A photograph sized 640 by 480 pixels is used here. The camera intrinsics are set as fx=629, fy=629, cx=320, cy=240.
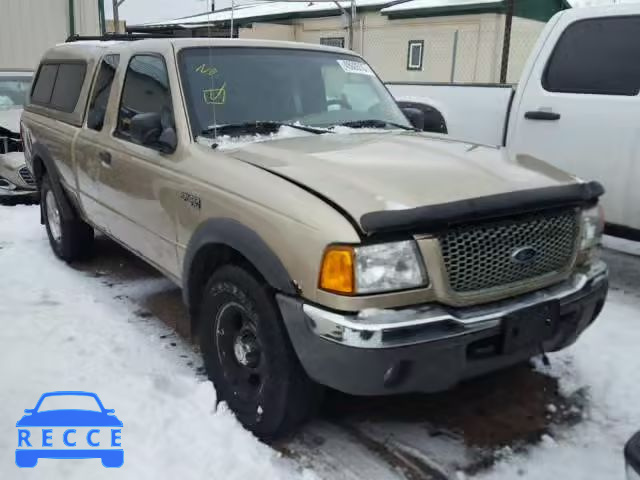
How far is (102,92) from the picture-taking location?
4.58m

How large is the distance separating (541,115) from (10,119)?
6.83 meters

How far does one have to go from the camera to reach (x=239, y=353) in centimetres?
297

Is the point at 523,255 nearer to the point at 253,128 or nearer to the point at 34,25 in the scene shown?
the point at 253,128

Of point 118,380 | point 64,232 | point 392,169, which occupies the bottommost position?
point 118,380

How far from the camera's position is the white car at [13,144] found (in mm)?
7617

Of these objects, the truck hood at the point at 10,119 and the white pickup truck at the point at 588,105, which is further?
the truck hood at the point at 10,119

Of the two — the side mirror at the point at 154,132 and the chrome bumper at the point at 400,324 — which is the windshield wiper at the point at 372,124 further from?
the chrome bumper at the point at 400,324

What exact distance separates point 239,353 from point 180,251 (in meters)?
0.76

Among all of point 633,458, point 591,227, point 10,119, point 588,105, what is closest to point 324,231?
point 633,458

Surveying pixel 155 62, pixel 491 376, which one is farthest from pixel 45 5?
pixel 491 376

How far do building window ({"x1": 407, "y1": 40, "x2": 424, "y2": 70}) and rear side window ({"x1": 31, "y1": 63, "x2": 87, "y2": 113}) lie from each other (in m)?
15.6

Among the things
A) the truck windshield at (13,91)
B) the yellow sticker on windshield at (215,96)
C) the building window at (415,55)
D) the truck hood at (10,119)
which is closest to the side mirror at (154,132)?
the yellow sticker on windshield at (215,96)

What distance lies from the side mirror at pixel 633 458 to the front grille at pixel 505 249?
0.84m

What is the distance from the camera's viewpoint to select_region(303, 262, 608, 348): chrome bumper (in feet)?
7.75
